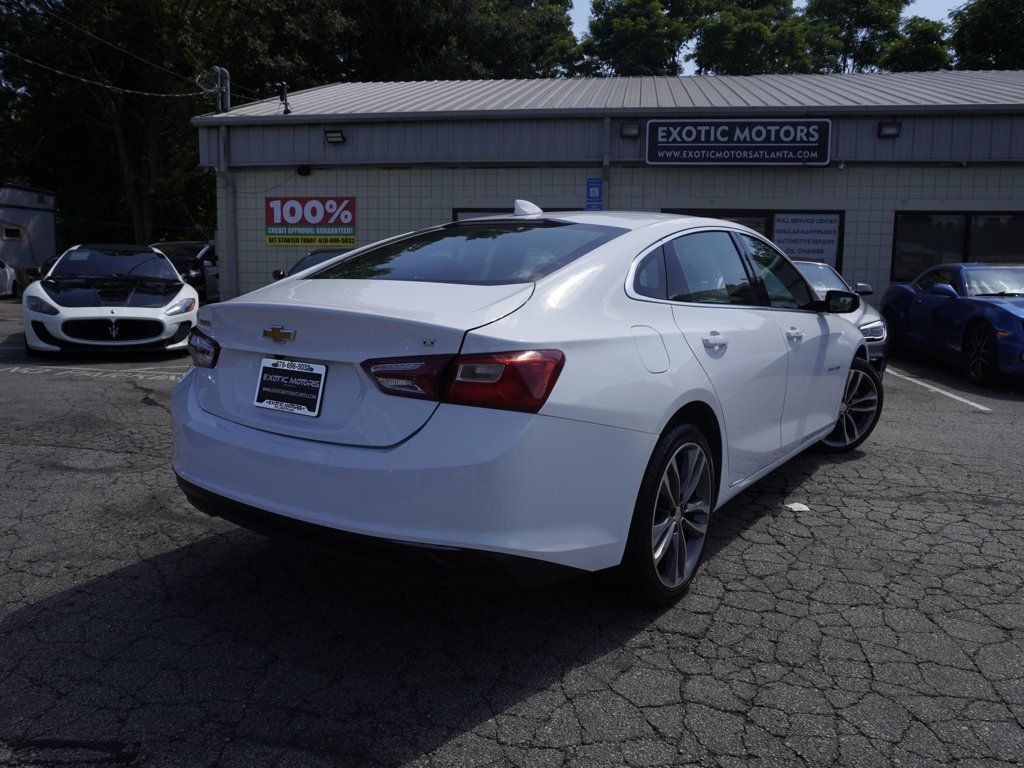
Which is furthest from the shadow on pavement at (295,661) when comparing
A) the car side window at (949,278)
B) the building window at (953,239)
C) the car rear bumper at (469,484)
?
the building window at (953,239)

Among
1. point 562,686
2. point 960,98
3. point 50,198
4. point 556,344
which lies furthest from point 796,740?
point 50,198

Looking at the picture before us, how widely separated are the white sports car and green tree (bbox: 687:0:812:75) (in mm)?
35856

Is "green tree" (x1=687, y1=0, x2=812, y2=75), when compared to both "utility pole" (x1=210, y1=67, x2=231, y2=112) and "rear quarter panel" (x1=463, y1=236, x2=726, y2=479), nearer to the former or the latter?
"utility pole" (x1=210, y1=67, x2=231, y2=112)

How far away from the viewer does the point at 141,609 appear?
3.32 metres

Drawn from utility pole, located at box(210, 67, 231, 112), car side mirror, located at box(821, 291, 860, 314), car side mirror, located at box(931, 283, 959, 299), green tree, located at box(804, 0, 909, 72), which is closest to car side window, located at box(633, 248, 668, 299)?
car side mirror, located at box(821, 291, 860, 314)

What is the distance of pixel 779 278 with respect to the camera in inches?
187

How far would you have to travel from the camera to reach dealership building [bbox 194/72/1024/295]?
563 inches

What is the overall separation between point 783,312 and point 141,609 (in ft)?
10.7

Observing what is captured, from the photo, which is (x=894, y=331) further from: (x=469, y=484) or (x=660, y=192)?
(x=469, y=484)

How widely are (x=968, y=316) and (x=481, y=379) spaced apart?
29.2 ft

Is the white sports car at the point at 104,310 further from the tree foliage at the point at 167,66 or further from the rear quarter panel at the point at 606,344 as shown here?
the tree foliage at the point at 167,66

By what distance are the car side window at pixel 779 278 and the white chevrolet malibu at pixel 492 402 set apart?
656mm

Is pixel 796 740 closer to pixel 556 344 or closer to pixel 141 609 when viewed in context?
pixel 556 344

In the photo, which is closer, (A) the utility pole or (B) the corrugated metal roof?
(B) the corrugated metal roof
